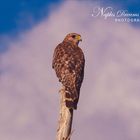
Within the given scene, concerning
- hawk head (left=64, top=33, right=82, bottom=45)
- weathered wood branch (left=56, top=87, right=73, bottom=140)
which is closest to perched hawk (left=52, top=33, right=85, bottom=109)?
weathered wood branch (left=56, top=87, right=73, bottom=140)

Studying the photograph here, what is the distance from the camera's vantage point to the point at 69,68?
1188cm

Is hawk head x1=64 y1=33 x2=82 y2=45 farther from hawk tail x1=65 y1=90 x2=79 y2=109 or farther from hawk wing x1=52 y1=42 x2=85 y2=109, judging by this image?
hawk tail x1=65 y1=90 x2=79 y2=109

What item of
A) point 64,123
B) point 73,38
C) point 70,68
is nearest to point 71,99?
point 64,123

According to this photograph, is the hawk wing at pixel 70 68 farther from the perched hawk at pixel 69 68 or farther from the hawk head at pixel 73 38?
the hawk head at pixel 73 38

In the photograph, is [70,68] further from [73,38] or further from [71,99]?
[73,38]

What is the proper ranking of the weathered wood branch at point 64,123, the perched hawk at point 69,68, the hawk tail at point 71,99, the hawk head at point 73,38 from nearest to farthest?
the weathered wood branch at point 64,123 < the hawk tail at point 71,99 < the perched hawk at point 69,68 < the hawk head at point 73,38

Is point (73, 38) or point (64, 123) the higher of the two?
point (73, 38)

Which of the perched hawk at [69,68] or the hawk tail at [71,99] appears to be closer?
the hawk tail at [71,99]

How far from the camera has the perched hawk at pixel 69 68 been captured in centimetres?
1055

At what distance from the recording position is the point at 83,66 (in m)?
12.4

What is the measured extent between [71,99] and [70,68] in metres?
2.09

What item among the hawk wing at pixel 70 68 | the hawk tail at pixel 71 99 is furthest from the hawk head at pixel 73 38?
the hawk tail at pixel 71 99

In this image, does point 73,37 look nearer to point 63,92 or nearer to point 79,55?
point 79,55

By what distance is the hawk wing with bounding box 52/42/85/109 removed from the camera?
35.2 feet
